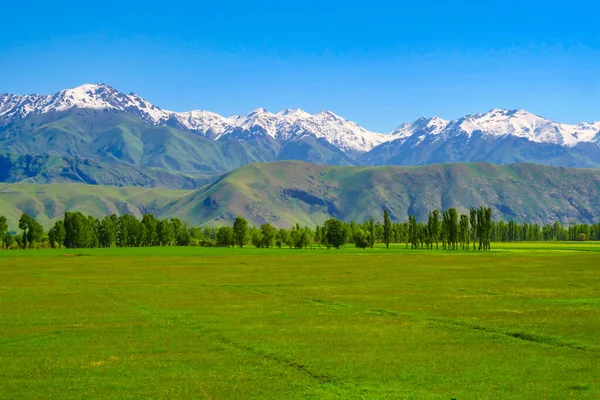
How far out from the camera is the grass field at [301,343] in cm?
2708

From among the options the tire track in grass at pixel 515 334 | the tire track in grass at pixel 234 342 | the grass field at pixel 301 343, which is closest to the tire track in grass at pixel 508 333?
the tire track in grass at pixel 515 334

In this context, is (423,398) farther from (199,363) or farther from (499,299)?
(499,299)

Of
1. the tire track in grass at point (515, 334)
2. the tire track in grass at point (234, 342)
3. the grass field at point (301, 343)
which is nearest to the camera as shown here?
the grass field at point (301, 343)

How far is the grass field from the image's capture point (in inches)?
1066

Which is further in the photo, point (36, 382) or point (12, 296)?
point (12, 296)

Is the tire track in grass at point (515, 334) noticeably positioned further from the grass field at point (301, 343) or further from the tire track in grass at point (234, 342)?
the tire track in grass at point (234, 342)

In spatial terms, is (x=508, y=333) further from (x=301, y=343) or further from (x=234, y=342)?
(x=234, y=342)

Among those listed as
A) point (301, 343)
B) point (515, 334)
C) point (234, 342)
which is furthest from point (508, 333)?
point (234, 342)

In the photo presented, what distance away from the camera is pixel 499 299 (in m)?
59.1

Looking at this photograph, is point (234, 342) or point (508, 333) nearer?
point (234, 342)

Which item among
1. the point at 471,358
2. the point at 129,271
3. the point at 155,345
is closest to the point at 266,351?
the point at 155,345

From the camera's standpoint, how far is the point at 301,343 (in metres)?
36.9

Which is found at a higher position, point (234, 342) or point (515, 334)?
point (515, 334)

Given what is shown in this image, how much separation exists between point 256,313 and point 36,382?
23.2 m
